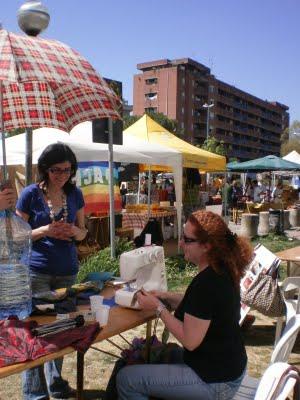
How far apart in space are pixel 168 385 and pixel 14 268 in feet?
3.29

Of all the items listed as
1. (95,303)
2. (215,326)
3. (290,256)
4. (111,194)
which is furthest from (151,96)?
(215,326)

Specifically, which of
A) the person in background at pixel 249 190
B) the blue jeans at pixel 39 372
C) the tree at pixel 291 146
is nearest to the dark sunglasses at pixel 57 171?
the blue jeans at pixel 39 372

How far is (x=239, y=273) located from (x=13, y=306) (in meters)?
1.20

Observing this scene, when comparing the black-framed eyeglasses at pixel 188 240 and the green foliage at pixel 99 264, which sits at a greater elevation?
the black-framed eyeglasses at pixel 188 240

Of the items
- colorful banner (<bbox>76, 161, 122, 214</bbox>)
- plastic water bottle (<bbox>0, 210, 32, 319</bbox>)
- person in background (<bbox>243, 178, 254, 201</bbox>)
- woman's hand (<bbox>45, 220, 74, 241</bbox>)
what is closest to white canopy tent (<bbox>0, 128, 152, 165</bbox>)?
colorful banner (<bbox>76, 161, 122, 214</bbox>)

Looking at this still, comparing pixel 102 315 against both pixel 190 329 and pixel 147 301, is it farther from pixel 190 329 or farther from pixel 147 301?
pixel 190 329

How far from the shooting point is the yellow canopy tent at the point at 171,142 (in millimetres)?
9498

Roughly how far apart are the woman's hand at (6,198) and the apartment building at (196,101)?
228 ft

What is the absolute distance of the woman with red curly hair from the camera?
2078 mm

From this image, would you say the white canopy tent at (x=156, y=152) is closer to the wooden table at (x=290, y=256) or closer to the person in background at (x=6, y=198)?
the wooden table at (x=290, y=256)

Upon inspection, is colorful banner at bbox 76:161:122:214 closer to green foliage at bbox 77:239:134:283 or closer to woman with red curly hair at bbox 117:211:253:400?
green foliage at bbox 77:239:134:283

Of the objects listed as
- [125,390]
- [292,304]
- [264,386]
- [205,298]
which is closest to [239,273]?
[205,298]

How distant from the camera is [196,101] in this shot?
3430 inches

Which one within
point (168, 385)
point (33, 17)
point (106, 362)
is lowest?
point (106, 362)
